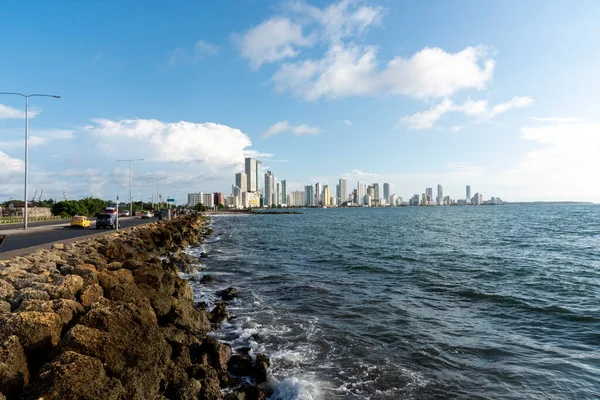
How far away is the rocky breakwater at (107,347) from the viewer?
17.4 ft

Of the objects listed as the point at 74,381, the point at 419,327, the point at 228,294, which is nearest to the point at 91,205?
the point at 228,294

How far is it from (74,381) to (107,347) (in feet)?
3.62

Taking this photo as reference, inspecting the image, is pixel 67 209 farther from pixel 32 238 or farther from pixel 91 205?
pixel 32 238

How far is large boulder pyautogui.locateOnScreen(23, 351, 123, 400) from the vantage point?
4918mm

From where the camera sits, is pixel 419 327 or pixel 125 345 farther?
pixel 419 327

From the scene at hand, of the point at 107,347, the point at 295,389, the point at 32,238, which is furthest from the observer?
the point at 32,238

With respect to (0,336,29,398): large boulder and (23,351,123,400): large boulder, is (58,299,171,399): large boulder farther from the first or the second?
(0,336,29,398): large boulder

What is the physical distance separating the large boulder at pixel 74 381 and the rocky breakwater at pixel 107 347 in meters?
0.01

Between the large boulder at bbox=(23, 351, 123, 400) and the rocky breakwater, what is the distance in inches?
0.5

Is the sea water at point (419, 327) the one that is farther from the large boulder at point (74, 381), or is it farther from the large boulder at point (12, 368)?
the large boulder at point (12, 368)

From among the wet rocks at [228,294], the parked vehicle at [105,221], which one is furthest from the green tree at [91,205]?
the wet rocks at [228,294]

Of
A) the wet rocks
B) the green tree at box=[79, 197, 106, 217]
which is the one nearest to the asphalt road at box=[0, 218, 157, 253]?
the wet rocks

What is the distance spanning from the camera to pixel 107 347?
6129mm

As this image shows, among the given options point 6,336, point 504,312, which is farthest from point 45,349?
point 504,312
